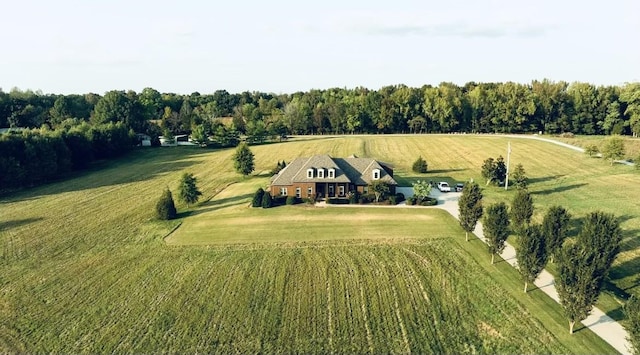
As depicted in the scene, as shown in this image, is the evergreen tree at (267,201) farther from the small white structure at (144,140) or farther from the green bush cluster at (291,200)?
the small white structure at (144,140)

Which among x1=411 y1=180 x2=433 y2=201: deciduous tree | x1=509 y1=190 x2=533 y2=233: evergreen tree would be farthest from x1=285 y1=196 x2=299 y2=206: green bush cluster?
x1=509 y1=190 x2=533 y2=233: evergreen tree

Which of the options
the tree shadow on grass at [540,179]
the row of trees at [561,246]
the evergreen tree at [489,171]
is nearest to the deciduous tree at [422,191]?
the row of trees at [561,246]

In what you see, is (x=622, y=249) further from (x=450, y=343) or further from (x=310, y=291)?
(x=310, y=291)

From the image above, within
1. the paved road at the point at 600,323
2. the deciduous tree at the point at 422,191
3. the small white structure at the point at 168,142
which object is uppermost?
the small white structure at the point at 168,142

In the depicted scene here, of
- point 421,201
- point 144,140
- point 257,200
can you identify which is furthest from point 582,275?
point 144,140

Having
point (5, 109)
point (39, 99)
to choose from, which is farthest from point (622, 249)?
point (39, 99)

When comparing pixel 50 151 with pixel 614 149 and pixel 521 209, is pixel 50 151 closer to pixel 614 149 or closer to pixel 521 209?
pixel 521 209

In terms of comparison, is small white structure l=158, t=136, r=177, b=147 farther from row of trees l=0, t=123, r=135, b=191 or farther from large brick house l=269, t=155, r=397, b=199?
large brick house l=269, t=155, r=397, b=199
